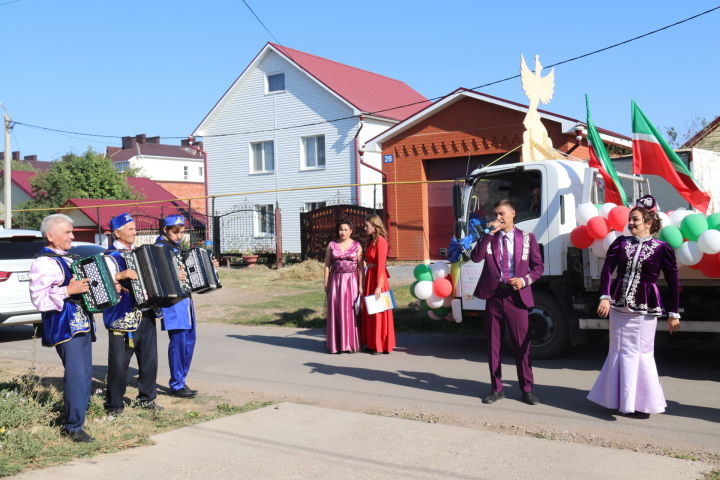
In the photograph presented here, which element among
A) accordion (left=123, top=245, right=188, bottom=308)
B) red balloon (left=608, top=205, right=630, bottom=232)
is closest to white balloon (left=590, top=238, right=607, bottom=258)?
red balloon (left=608, top=205, right=630, bottom=232)

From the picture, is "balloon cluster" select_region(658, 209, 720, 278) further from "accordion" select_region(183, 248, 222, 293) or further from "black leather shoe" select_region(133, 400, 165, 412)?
"black leather shoe" select_region(133, 400, 165, 412)

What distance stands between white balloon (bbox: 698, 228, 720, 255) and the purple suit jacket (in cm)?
154

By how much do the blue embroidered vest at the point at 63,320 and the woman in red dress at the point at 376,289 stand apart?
451cm

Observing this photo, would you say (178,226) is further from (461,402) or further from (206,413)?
(461,402)

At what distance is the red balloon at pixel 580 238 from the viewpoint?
24.9 ft

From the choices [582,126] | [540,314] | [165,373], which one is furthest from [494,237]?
[582,126]

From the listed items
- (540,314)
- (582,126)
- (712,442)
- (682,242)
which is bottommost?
(712,442)

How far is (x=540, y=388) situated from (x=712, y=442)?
2071mm

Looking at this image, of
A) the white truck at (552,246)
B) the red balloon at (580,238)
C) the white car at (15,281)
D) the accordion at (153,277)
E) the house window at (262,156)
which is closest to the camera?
the accordion at (153,277)

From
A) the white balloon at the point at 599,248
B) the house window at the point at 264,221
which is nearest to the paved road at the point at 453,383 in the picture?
the white balloon at the point at 599,248

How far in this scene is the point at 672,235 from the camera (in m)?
7.05

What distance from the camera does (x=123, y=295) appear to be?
6.36m

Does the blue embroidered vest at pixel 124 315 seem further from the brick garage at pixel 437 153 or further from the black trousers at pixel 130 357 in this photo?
the brick garage at pixel 437 153

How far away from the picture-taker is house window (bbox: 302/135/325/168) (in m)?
29.8
